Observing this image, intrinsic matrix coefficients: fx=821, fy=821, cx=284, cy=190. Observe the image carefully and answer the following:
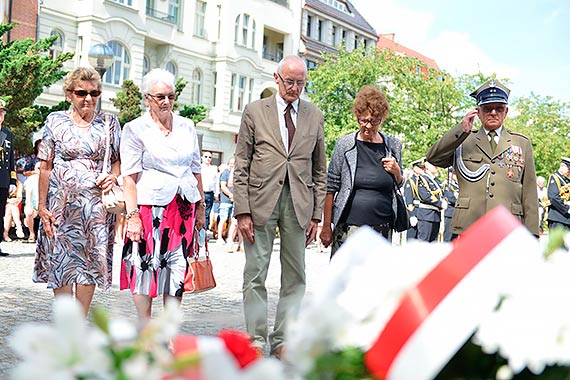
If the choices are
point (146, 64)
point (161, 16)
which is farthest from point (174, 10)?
point (146, 64)

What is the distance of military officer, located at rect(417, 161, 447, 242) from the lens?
15844 millimetres

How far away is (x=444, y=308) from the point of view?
93 cm

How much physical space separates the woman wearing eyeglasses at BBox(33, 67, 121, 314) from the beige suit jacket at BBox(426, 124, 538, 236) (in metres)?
2.29

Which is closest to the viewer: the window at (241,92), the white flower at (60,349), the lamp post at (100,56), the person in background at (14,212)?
the white flower at (60,349)

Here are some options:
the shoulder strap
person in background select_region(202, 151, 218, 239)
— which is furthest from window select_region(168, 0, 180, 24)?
the shoulder strap

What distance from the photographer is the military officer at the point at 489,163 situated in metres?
5.43

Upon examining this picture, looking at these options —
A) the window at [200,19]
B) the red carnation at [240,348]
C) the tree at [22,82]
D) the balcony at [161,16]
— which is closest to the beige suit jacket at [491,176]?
the red carnation at [240,348]

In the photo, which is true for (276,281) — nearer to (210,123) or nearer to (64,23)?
(64,23)

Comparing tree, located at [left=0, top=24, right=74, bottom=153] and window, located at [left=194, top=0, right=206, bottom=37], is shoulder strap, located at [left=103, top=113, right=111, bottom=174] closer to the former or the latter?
tree, located at [left=0, top=24, right=74, bottom=153]

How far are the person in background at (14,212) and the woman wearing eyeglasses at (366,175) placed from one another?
10.6 m

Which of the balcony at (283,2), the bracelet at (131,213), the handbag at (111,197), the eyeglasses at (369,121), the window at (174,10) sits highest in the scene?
the balcony at (283,2)

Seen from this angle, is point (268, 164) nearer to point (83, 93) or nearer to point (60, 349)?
point (83, 93)

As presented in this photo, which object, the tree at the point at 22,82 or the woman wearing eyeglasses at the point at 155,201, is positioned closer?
the woman wearing eyeglasses at the point at 155,201

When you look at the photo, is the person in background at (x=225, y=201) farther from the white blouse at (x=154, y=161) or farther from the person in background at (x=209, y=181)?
the white blouse at (x=154, y=161)
